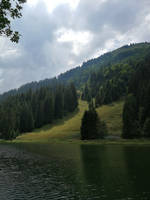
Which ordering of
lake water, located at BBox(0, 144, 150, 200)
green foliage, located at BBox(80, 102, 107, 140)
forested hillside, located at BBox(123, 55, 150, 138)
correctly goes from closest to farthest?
lake water, located at BBox(0, 144, 150, 200) < forested hillside, located at BBox(123, 55, 150, 138) < green foliage, located at BBox(80, 102, 107, 140)

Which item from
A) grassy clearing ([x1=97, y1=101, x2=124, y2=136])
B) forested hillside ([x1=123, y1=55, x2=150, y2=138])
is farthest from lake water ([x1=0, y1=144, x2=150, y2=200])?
grassy clearing ([x1=97, y1=101, x2=124, y2=136])

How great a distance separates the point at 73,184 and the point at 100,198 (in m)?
7.75

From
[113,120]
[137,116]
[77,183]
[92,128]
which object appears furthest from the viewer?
[113,120]

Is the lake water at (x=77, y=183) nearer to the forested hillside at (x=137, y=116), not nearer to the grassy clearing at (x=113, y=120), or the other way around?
the forested hillside at (x=137, y=116)

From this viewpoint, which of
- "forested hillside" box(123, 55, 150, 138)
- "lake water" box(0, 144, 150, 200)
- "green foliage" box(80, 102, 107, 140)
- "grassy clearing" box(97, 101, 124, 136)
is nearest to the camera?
"lake water" box(0, 144, 150, 200)

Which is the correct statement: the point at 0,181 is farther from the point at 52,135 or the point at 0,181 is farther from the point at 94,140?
the point at 52,135

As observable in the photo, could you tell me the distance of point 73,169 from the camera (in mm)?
46562

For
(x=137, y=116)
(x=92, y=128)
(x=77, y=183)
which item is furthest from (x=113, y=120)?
(x=77, y=183)

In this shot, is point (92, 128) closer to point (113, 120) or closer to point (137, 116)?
point (137, 116)

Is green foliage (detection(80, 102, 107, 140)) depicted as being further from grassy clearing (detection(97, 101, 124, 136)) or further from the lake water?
the lake water

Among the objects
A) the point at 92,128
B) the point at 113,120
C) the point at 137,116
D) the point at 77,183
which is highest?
the point at 137,116

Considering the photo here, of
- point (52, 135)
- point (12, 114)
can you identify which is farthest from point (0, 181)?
point (12, 114)

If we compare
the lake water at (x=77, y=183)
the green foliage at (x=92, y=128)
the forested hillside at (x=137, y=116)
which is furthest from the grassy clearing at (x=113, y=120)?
the lake water at (x=77, y=183)

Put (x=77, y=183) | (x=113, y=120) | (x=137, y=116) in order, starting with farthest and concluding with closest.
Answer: (x=113, y=120), (x=137, y=116), (x=77, y=183)
